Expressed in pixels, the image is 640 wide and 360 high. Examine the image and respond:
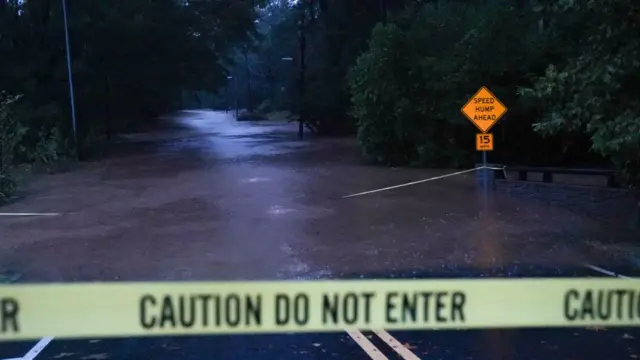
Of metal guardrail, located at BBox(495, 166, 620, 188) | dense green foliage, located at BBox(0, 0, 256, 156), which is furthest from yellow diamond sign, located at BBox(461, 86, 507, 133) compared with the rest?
dense green foliage, located at BBox(0, 0, 256, 156)

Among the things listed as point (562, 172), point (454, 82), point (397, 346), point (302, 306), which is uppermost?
point (454, 82)

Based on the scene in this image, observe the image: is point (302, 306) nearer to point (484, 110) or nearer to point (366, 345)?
point (366, 345)

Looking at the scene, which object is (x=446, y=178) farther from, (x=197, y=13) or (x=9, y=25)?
(x=197, y=13)

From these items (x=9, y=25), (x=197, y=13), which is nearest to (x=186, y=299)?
(x=9, y=25)

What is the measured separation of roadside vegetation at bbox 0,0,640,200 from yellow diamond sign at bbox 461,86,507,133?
2.45ft

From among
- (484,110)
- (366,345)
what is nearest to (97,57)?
(484,110)

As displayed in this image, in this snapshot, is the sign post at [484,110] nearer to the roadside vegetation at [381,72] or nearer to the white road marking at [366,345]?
the roadside vegetation at [381,72]

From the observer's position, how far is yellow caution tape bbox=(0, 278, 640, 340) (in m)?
3.42

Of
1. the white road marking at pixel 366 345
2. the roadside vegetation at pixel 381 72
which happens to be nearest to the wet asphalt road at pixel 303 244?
the white road marking at pixel 366 345

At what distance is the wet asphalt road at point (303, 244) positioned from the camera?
534 centimetres

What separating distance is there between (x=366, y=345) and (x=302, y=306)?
2.02 meters

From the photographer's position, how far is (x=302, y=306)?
3465 mm

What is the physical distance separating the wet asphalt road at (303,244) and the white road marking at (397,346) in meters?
0.07

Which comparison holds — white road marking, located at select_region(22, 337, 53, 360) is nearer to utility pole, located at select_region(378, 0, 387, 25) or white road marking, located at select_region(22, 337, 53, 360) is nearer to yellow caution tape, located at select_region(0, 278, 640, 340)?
yellow caution tape, located at select_region(0, 278, 640, 340)
